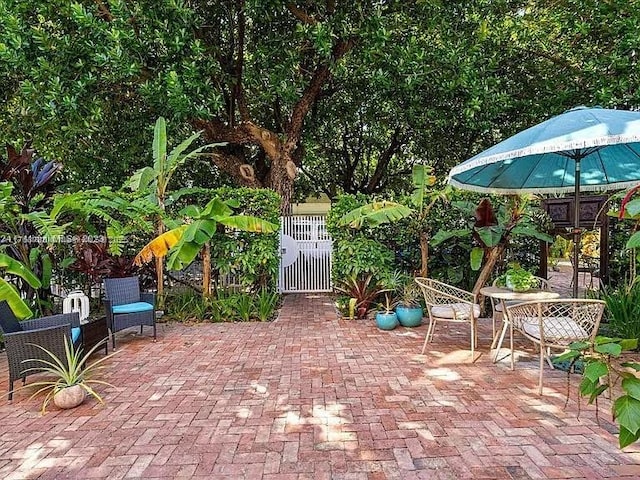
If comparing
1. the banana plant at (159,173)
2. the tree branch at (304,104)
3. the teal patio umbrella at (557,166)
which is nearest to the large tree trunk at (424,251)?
the teal patio umbrella at (557,166)

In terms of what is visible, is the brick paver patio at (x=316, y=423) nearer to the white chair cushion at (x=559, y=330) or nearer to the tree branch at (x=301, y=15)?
the white chair cushion at (x=559, y=330)

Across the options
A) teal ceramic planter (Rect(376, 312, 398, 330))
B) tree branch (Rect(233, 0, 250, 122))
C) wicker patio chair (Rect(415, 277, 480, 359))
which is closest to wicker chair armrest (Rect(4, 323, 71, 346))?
wicker patio chair (Rect(415, 277, 480, 359))

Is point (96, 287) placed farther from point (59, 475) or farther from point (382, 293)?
point (59, 475)

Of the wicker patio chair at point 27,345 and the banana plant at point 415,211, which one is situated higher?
the banana plant at point 415,211

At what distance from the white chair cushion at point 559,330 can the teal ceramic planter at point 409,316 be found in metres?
2.70

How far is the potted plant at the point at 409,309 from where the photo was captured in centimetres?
699

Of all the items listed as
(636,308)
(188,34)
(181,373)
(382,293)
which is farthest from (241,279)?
(636,308)

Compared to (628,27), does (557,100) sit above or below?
below

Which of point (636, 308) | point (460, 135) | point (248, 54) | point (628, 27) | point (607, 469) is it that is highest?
point (248, 54)

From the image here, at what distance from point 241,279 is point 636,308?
240 inches

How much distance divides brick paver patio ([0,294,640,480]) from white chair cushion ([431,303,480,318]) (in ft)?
1.68

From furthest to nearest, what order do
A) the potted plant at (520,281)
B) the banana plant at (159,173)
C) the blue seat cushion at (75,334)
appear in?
the banana plant at (159,173) → the potted plant at (520,281) → the blue seat cushion at (75,334)

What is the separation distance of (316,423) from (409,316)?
12.3 ft

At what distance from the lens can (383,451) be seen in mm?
3092
